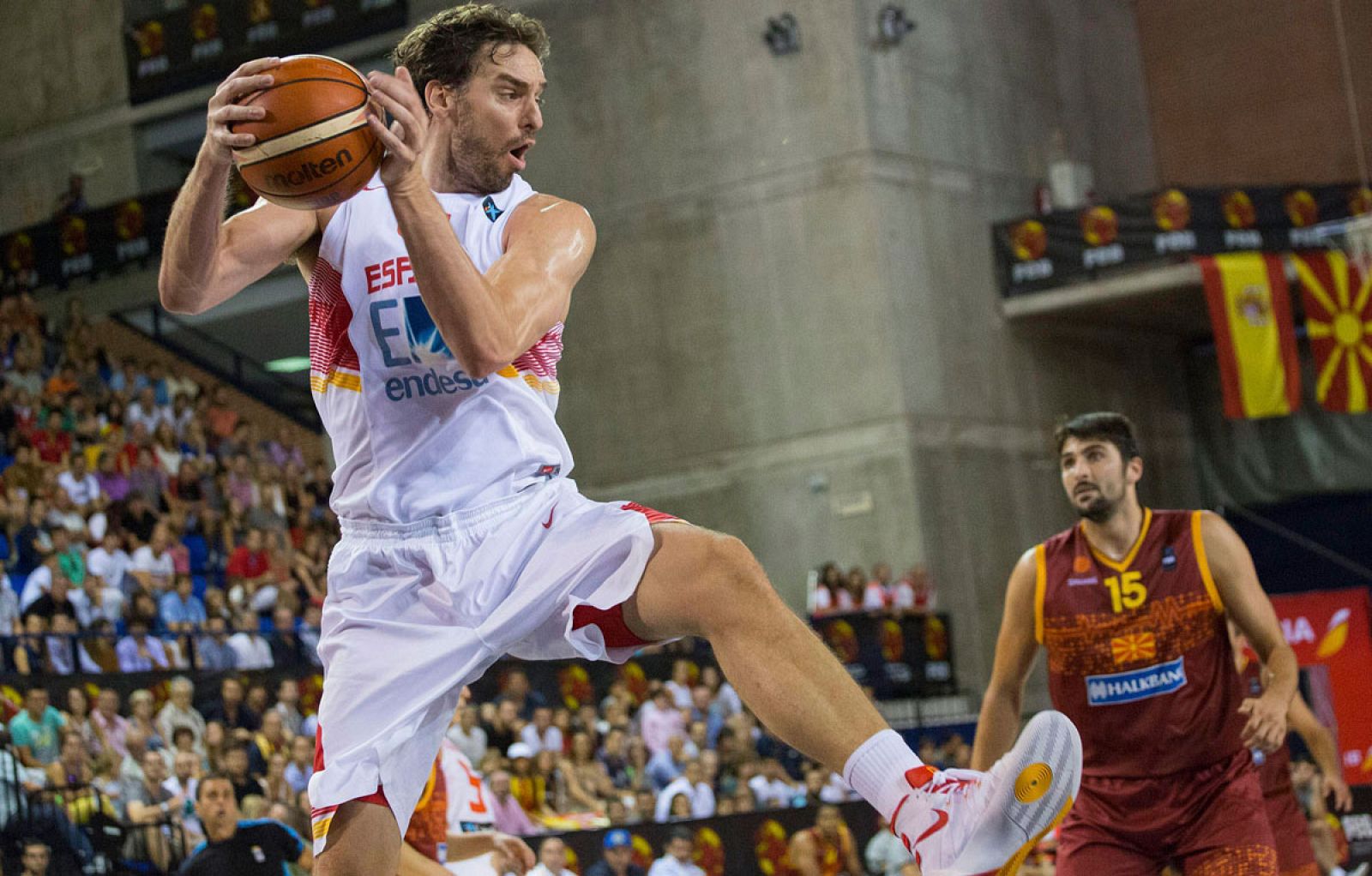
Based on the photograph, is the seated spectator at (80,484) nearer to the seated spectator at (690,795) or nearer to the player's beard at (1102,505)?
the seated spectator at (690,795)

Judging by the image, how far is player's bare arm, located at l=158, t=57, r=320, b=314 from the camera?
357 cm

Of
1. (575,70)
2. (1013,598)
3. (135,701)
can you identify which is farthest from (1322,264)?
(1013,598)

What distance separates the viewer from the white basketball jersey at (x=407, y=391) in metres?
3.98

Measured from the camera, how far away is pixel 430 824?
652 cm

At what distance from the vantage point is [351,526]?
4.14 m

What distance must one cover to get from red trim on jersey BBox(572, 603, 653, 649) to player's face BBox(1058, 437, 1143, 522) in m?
2.34

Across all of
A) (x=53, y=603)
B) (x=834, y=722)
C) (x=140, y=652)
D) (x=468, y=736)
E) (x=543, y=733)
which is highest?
(x=53, y=603)

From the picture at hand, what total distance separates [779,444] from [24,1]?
1224cm

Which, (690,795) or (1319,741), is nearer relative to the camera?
(1319,741)

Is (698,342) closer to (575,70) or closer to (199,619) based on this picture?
(575,70)

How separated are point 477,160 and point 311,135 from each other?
0.66 m

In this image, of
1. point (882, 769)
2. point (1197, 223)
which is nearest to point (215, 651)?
point (882, 769)

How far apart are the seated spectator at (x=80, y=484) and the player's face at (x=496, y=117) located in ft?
38.2

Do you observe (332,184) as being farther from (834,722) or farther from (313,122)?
(834,722)
